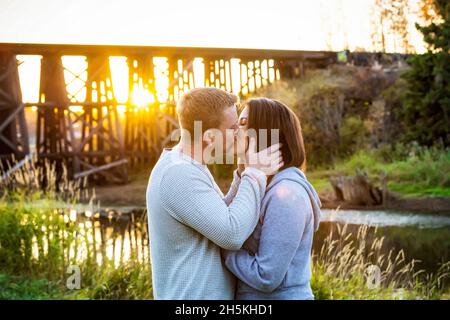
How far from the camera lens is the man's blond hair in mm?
2176

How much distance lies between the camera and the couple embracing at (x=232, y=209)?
7.00 ft

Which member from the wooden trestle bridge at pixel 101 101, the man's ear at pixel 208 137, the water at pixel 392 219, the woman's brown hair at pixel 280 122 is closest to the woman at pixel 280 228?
the woman's brown hair at pixel 280 122

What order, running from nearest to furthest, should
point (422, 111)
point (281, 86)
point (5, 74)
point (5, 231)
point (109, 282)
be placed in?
point (109, 282) → point (5, 231) → point (422, 111) → point (5, 74) → point (281, 86)

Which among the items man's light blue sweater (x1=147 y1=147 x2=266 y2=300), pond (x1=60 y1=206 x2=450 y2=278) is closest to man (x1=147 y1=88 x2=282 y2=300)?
man's light blue sweater (x1=147 y1=147 x2=266 y2=300)

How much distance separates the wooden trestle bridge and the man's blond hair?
40.0ft

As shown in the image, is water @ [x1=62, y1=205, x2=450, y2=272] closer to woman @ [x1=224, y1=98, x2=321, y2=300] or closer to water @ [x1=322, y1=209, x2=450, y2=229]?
water @ [x1=322, y1=209, x2=450, y2=229]

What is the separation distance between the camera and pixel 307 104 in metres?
14.7

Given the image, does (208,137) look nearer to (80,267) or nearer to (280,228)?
(280,228)

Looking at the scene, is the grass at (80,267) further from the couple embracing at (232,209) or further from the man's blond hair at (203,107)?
the man's blond hair at (203,107)

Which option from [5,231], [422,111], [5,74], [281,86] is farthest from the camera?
[281,86]

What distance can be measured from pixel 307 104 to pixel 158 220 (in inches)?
500

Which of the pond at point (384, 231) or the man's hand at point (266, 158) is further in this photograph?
the pond at point (384, 231)
